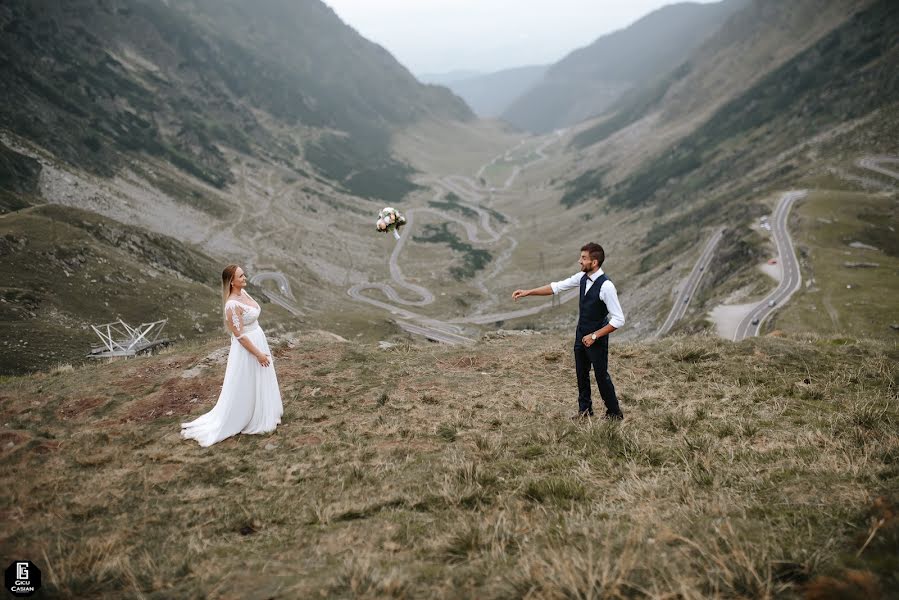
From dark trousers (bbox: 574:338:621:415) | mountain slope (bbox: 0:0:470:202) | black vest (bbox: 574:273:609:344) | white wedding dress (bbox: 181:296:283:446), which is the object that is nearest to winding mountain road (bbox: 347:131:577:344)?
white wedding dress (bbox: 181:296:283:446)

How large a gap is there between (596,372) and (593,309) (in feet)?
4.12

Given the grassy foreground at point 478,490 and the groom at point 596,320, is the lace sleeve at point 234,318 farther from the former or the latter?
the groom at point 596,320

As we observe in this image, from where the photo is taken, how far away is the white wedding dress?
9000 millimetres

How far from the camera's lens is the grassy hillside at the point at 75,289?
26.5 meters

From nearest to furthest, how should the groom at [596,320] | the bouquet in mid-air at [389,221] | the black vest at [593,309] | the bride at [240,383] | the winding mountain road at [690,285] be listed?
the groom at [596,320] → the black vest at [593,309] → the bride at [240,383] → the bouquet in mid-air at [389,221] → the winding mountain road at [690,285]

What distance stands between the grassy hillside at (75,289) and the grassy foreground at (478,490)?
1773 cm

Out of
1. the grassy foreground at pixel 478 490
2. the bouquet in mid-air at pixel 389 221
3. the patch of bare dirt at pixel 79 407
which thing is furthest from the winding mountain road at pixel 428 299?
the grassy foreground at pixel 478 490

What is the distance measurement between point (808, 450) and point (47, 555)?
961cm

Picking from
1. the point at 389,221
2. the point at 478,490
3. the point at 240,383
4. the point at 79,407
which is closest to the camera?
the point at 478,490

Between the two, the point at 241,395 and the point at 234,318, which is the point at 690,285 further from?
the point at 234,318

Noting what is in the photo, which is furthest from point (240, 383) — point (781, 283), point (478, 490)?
point (781, 283)

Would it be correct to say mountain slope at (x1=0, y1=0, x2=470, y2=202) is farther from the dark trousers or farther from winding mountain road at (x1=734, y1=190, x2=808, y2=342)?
winding mountain road at (x1=734, y1=190, x2=808, y2=342)

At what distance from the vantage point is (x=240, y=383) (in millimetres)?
9203

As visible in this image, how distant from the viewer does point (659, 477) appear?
20.2 feet
